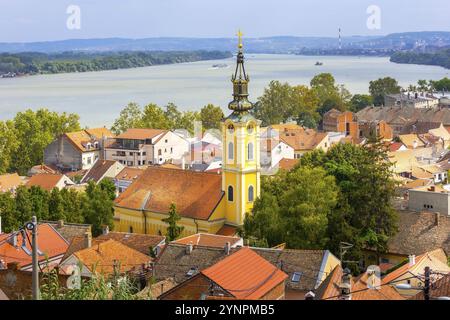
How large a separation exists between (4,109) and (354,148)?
113ft

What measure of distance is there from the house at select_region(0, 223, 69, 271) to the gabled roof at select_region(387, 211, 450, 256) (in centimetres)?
624

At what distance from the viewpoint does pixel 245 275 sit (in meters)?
9.64

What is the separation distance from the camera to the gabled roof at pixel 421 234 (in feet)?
51.2

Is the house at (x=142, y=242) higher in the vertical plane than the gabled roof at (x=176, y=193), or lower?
lower

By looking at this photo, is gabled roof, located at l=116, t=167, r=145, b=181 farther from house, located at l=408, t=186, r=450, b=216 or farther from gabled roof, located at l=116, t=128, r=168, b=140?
house, located at l=408, t=186, r=450, b=216

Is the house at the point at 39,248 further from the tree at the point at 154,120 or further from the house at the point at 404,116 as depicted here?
the house at the point at 404,116

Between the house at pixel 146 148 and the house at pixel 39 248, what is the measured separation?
17811 mm

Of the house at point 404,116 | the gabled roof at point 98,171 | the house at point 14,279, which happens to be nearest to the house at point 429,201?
the house at point 14,279

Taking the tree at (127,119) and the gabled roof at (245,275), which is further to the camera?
the tree at (127,119)

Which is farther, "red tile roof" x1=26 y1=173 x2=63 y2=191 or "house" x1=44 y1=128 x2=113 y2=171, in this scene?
"house" x1=44 y1=128 x2=113 y2=171

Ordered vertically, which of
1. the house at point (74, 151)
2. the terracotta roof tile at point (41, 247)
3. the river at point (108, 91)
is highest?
the terracotta roof tile at point (41, 247)

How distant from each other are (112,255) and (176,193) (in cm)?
545

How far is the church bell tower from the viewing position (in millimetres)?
17391

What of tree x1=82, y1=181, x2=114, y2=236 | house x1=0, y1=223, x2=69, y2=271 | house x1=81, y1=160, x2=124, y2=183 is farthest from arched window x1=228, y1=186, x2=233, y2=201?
house x1=81, y1=160, x2=124, y2=183
